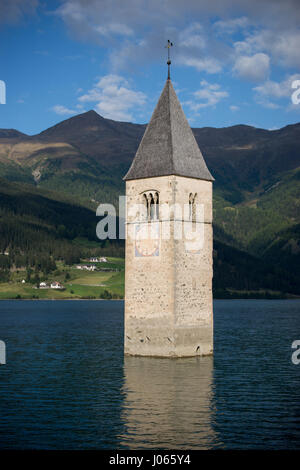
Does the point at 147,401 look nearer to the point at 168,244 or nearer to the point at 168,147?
the point at 168,244

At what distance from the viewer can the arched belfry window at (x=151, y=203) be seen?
159ft

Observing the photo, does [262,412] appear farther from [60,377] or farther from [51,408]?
[60,377]

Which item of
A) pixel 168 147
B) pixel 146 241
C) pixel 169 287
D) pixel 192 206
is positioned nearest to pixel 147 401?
pixel 169 287

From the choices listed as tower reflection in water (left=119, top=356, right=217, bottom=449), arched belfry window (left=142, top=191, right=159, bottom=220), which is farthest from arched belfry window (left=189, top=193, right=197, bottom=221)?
tower reflection in water (left=119, top=356, right=217, bottom=449)

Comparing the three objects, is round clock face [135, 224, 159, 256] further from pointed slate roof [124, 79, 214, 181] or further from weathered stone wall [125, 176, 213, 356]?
pointed slate roof [124, 79, 214, 181]

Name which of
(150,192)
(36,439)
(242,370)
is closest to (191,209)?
(150,192)

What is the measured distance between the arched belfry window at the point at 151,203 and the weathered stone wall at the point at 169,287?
1.25 ft

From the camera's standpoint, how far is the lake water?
2831 centimetres

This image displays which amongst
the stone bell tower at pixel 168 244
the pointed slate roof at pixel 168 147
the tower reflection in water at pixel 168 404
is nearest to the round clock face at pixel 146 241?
the stone bell tower at pixel 168 244

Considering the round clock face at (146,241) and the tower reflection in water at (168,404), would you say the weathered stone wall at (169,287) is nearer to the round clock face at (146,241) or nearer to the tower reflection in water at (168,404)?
the round clock face at (146,241)

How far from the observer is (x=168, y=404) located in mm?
35031
